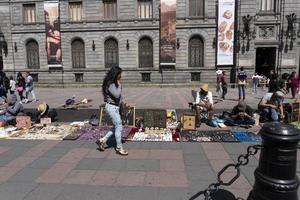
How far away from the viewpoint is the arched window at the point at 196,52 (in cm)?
2609

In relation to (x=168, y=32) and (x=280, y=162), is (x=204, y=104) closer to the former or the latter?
(x=280, y=162)

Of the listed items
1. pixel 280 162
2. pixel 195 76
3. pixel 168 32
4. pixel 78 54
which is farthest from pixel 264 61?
pixel 280 162

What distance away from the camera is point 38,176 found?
515cm

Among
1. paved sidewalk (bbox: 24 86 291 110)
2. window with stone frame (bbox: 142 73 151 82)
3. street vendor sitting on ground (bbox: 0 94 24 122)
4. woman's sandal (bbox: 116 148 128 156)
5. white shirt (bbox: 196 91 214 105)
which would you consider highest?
window with stone frame (bbox: 142 73 151 82)

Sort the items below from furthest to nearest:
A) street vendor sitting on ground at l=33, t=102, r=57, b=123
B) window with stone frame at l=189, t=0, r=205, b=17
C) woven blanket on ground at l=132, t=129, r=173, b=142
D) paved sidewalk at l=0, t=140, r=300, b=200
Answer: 1. window with stone frame at l=189, t=0, r=205, b=17
2. street vendor sitting on ground at l=33, t=102, r=57, b=123
3. woven blanket on ground at l=132, t=129, r=173, b=142
4. paved sidewalk at l=0, t=140, r=300, b=200

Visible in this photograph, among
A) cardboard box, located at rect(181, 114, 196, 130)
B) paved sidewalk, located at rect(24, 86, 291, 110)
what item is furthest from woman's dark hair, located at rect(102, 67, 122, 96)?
paved sidewalk, located at rect(24, 86, 291, 110)

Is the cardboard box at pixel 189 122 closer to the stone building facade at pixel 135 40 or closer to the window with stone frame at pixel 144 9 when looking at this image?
the stone building facade at pixel 135 40

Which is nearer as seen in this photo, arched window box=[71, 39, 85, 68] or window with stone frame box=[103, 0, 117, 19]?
window with stone frame box=[103, 0, 117, 19]

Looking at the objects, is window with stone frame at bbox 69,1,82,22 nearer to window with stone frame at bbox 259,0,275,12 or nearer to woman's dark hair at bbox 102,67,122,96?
window with stone frame at bbox 259,0,275,12

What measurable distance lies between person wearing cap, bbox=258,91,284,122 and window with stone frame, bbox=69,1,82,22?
72.3 ft

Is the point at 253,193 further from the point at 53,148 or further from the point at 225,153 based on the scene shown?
the point at 53,148

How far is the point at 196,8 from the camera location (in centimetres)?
2581

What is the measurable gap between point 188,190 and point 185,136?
11.1 feet

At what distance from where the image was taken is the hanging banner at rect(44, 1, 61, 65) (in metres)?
26.8
